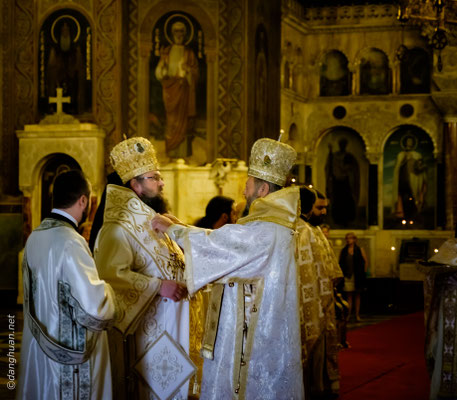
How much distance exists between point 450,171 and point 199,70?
345 inches

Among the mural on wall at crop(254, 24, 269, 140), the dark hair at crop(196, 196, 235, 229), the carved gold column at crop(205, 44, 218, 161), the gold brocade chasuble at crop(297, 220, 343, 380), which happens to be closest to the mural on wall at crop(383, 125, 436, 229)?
the mural on wall at crop(254, 24, 269, 140)

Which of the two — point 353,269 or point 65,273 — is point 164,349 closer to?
point 65,273

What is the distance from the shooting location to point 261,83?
1570cm

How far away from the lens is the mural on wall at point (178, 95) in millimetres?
15055

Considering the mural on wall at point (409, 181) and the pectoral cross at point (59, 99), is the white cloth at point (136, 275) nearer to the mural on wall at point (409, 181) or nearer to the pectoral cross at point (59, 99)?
the pectoral cross at point (59, 99)

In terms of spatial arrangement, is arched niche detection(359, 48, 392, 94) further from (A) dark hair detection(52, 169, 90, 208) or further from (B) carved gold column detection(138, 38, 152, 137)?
(A) dark hair detection(52, 169, 90, 208)

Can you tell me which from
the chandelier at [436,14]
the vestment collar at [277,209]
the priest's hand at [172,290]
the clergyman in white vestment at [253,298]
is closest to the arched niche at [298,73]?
the chandelier at [436,14]

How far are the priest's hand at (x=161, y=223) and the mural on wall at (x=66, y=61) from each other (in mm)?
10759

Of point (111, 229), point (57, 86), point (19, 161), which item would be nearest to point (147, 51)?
point (57, 86)

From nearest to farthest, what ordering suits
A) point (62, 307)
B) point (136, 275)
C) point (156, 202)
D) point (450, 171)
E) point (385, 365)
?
point (62, 307)
point (136, 275)
point (156, 202)
point (385, 365)
point (450, 171)

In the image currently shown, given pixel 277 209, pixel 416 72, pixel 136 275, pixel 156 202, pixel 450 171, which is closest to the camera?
pixel 277 209

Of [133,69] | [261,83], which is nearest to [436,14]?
[261,83]

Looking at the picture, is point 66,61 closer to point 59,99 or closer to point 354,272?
point 59,99

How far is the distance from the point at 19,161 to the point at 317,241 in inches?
358
